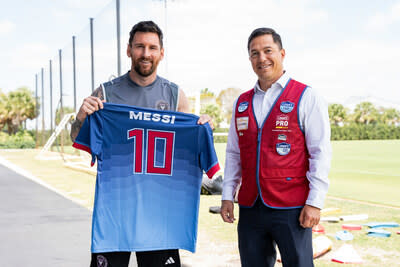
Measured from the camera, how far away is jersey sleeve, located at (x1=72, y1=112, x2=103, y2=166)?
9.65ft

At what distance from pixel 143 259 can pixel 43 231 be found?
4.28 metres

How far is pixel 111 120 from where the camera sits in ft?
9.75

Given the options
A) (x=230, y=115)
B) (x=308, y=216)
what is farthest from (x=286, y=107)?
(x=230, y=115)

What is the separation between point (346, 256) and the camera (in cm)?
479

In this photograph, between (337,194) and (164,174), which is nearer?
(164,174)

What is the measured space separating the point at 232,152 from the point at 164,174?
46cm

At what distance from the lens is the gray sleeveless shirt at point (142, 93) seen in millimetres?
2896

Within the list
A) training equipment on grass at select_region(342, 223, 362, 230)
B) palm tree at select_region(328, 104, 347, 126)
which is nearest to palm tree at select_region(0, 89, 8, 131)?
palm tree at select_region(328, 104, 347, 126)

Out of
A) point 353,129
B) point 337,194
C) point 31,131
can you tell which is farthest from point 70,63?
point 353,129

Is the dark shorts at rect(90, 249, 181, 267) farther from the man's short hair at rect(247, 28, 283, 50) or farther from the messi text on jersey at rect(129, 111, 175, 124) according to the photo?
the man's short hair at rect(247, 28, 283, 50)

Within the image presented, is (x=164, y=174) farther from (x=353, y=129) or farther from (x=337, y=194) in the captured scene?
(x=353, y=129)

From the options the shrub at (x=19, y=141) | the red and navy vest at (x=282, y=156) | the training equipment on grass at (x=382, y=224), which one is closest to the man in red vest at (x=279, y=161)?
the red and navy vest at (x=282, y=156)

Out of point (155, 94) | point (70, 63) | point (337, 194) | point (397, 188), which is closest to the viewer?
point (155, 94)

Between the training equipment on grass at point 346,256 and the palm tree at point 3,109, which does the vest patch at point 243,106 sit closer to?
the training equipment on grass at point 346,256
